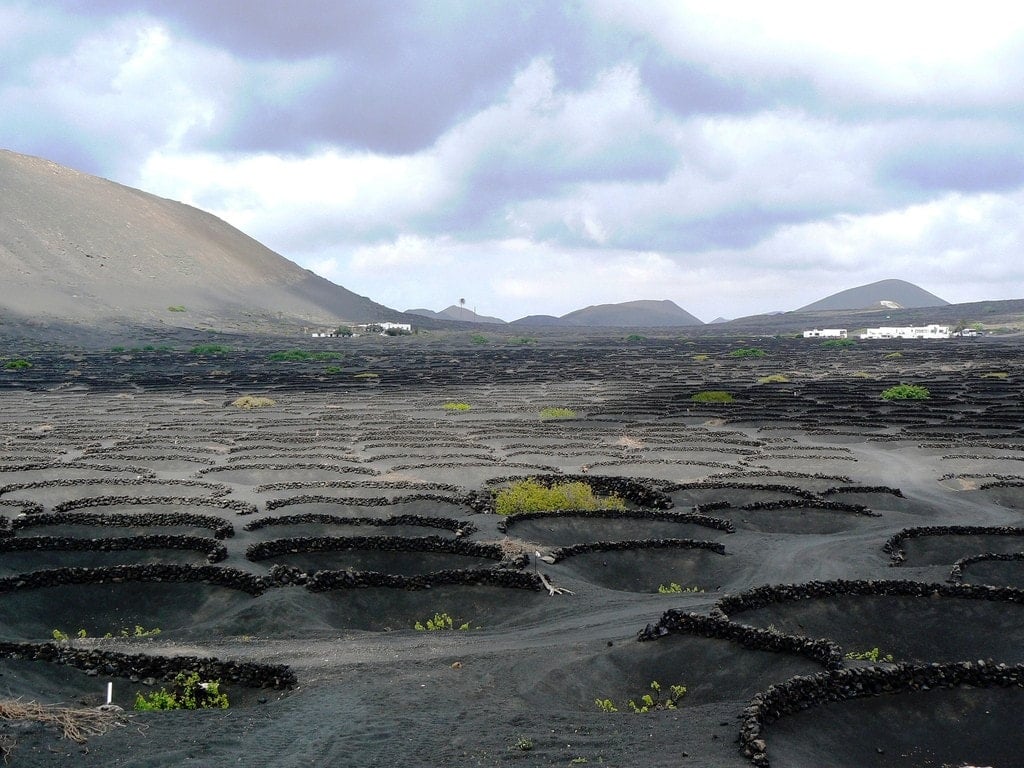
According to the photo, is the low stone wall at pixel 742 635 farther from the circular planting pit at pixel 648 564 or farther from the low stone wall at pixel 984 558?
the low stone wall at pixel 984 558

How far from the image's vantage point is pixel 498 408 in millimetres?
69250

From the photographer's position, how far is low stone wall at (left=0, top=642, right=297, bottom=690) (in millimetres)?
17453

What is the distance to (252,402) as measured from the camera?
71.3 m

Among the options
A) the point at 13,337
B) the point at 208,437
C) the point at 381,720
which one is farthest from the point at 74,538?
the point at 13,337

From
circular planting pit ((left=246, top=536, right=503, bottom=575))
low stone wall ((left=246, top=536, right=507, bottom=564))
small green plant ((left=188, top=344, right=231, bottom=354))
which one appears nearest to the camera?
circular planting pit ((left=246, top=536, right=503, bottom=575))

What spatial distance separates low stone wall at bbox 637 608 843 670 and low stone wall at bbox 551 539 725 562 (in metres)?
7.42

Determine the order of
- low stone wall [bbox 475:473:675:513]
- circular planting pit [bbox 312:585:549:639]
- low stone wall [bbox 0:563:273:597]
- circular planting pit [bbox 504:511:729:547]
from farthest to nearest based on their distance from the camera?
low stone wall [bbox 475:473:675:513] → circular planting pit [bbox 504:511:729:547] → low stone wall [bbox 0:563:273:597] → circular planting pit [bbox 312:585:549:639]

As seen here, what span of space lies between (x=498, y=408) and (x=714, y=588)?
146 ft

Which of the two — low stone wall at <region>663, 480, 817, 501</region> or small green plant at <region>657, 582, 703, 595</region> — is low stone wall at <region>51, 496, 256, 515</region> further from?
low stone wall at <region>663, 480, 817, 501</region>

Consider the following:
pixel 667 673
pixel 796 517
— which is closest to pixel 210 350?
pixel 796 517

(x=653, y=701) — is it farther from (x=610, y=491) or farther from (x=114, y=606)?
(x=610, y=491)

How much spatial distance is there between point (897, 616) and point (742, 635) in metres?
5.52

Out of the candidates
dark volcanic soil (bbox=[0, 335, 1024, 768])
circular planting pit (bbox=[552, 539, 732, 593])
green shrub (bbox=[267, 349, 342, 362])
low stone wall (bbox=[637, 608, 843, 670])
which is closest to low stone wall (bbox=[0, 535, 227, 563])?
dark volcanic soil (bbox=[0, 335, 1024, 768])

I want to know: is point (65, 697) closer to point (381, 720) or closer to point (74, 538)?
point (381, 720)
